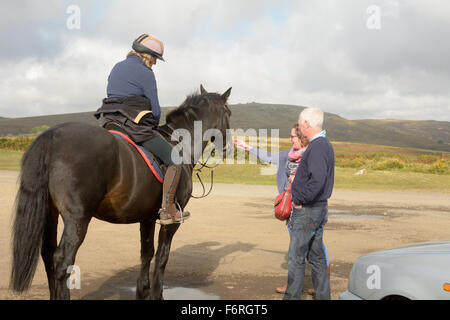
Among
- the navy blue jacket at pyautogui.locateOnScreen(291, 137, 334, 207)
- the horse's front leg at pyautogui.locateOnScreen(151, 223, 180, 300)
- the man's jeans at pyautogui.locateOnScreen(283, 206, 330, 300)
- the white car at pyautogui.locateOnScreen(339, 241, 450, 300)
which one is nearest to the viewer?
the white car at pyautogui.locateOnScreen(339, 241, 450, 300)

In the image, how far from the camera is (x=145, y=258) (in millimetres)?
6195

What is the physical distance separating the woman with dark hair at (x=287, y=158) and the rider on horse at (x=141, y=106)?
175 centimetres

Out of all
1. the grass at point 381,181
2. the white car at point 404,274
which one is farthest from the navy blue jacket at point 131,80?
the grass at point 381,181

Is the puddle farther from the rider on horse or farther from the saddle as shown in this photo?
the saddle

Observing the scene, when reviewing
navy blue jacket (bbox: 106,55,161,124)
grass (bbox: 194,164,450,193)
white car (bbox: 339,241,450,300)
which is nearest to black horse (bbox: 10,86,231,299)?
navy blue jacket (bbox: 106,55,161,124)

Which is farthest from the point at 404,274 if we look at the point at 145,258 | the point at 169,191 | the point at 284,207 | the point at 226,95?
the point at 226,95

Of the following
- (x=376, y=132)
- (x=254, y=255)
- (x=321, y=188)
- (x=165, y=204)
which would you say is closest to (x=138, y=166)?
(x=165, y=204)

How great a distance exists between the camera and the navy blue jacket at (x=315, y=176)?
4.77 metres

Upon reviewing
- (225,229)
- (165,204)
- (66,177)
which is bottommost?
(225,229)

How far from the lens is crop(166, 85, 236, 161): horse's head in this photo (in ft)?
21.2

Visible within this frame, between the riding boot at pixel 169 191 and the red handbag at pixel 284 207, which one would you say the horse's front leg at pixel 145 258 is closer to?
the riding boot at pixel 169 191
